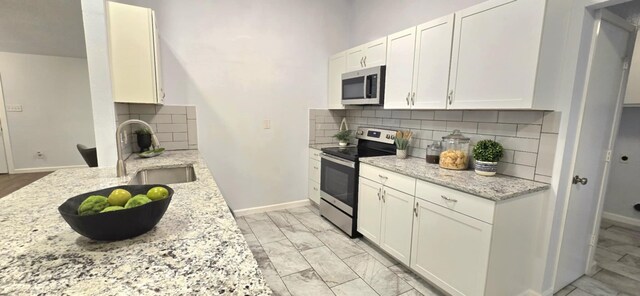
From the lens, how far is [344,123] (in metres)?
3.76

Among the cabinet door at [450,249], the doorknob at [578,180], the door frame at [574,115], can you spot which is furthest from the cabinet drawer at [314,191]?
the doorknob at [578,180]

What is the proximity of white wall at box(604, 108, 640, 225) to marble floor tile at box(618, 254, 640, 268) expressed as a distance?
42.2 inches

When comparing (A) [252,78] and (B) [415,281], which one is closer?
(B) [415,281]

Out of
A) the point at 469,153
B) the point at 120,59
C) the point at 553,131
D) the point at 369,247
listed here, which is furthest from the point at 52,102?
the point at 553,131

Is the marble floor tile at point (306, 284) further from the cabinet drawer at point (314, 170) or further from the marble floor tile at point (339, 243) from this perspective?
the cabinet drawer at point (314, 170)

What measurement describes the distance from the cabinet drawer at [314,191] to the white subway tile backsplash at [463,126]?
1.71 meters

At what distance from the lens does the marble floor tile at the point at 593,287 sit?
2.03m

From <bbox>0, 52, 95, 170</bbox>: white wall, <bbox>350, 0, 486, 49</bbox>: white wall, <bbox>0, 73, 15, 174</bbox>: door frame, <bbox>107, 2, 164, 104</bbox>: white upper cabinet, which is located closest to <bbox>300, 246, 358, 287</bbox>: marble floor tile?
<bbox>107, 2, 164, 104</bbox>: white upper cabinet

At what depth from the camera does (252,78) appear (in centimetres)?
322

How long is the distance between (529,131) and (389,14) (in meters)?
1.95

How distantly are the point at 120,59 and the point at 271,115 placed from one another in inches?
63.3

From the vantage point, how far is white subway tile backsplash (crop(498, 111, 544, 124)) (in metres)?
1.83

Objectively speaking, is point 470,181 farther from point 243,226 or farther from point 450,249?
point 243,226

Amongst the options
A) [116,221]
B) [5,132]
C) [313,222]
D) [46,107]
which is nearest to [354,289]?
[313,222]
